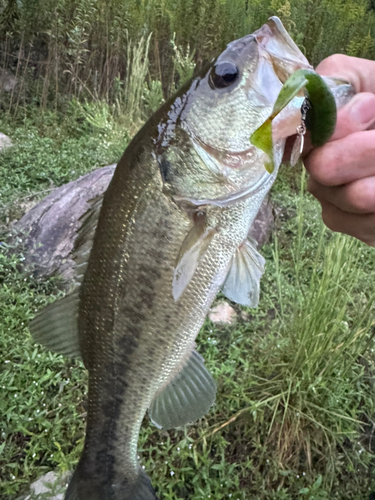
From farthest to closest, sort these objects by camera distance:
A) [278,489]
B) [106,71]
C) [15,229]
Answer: [106,71] < [15,229] < [278,489]

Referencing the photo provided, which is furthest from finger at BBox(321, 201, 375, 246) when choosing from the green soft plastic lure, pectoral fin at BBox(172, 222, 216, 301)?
pectoral fin at BBox(172, 222, 216, 301)

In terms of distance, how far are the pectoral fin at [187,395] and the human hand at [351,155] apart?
62cm

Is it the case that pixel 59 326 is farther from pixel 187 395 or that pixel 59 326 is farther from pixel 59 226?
pixel 59 226

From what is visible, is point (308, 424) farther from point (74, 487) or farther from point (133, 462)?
point (74, 487)

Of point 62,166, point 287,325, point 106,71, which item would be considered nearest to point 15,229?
point 62,166

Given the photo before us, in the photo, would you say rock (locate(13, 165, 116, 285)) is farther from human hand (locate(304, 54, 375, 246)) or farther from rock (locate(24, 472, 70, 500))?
human hand (locate(304, 54, 375, 246))

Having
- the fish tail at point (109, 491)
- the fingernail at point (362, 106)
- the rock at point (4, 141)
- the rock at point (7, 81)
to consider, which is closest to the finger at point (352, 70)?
the fingernail at point (362, 106)

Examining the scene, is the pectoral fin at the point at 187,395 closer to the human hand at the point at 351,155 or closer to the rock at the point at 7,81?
the human hand at the point at 351,155

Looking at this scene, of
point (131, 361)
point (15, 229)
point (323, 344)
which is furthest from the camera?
point (15, 229)

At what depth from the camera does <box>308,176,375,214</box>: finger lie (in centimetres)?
97

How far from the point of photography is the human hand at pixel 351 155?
3.02ft

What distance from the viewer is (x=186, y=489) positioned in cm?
182

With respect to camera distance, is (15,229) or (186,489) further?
(15,229)

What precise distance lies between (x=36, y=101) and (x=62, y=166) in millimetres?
1950
